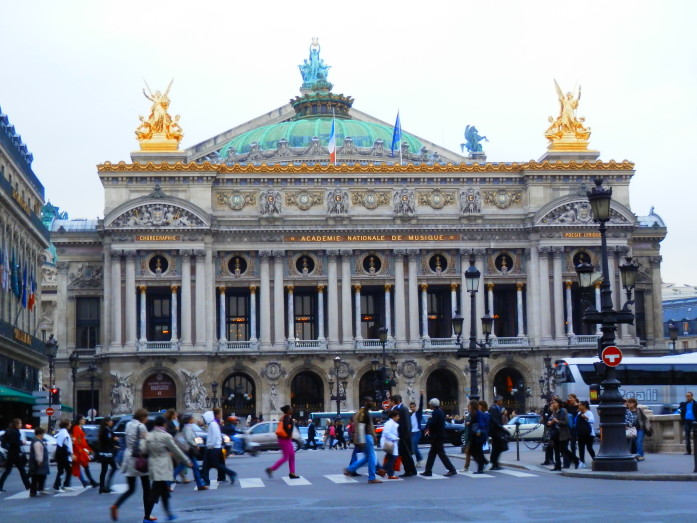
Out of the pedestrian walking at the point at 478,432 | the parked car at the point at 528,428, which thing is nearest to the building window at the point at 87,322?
the parked car at the point at 528,428

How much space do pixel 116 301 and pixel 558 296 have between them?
33022 millimetres

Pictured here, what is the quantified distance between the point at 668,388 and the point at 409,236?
33139 mm

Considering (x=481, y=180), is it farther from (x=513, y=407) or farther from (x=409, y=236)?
(x=513, y=407)

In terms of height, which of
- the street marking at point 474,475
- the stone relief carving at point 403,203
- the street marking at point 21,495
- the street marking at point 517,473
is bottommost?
the street marking at point 21,495

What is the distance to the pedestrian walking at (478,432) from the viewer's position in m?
37.1

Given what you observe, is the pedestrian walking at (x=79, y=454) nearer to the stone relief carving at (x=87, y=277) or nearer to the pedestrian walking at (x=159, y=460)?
the pedestrian walking at (x=159, y=460)

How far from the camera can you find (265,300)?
98000 millimetres

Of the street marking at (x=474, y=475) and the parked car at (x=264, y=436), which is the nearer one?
the street marking at (x=474, y=475)

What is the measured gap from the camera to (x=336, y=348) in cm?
9738

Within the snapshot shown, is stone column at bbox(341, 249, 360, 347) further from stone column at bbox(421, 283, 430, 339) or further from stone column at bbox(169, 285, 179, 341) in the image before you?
stone column at bbox(169, 285, 179, 341)

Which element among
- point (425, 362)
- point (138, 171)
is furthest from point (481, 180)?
point (138, 171)

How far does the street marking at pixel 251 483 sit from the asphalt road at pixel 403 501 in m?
0.03

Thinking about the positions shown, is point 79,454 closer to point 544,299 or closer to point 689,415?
point 689,415

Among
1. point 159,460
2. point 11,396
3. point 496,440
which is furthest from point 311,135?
point 159,460
